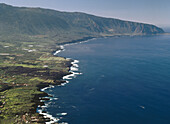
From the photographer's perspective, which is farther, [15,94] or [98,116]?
[15,94]

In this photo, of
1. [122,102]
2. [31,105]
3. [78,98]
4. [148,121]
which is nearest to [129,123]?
[148,121]

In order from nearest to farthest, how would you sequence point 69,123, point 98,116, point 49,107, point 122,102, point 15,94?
point 69,123, point 98,116, point 49,107, point 122,102, point 15,94

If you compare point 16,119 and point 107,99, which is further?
point 107,99

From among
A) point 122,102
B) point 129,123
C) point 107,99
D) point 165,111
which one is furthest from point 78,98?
point 165,111

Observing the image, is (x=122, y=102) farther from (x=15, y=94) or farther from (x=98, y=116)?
(x=15, y=94)

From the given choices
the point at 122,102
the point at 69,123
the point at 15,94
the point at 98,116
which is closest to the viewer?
the point at 69,123

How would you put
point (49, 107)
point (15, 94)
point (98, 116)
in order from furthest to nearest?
point (15, 94)
point (49, 107)
point (98, 116)

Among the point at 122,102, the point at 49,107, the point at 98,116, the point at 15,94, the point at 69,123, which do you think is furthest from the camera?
the point at 15,94

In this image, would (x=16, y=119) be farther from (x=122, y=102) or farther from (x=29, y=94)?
(x=122, y=102)
